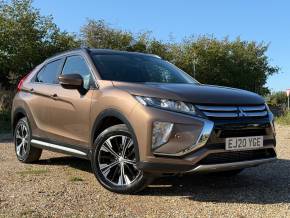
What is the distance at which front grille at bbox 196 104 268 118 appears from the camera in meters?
Answer: 5.31

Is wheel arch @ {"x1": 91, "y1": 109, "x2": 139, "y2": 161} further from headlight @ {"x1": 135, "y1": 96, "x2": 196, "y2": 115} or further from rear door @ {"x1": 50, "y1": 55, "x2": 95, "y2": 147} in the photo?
headlight @ {"x1": 135, "y1": 96, "x2": 196, "y2": 115}

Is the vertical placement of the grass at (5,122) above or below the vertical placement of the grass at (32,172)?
below

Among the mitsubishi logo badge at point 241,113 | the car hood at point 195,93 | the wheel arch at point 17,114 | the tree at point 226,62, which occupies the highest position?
the car hood at point 195,93

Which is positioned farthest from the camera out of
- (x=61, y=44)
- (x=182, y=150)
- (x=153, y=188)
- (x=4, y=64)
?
(x=61, y=44)

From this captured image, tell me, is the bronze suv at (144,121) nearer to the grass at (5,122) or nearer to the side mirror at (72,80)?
the side mirror at (72,80)

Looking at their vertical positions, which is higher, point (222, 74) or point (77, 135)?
point (77, 135)

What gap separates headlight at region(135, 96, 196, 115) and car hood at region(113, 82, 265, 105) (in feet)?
0.14

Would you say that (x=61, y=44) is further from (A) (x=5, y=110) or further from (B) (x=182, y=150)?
(B) (x=182, y=150)

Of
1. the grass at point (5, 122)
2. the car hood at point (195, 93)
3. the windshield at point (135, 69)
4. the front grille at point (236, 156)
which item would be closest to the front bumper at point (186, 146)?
the front grille at point (236, 156)

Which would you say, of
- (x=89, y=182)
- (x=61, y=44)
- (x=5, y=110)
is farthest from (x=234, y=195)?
(x=61, y=44)

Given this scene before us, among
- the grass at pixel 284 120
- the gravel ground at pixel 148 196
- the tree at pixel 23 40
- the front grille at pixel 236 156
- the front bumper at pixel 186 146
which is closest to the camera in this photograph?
the gravel ground at pixel 148 196

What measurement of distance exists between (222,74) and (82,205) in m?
39.7

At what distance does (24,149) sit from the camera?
8219 mm

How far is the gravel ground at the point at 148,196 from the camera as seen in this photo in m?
5.02
